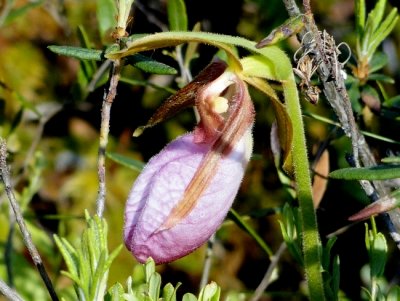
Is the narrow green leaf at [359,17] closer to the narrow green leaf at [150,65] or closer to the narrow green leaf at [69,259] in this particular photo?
the narrow green leaf at [150,65]

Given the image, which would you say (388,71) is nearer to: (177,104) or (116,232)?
(116,232)

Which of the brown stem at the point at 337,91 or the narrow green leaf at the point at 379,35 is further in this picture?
the narrow green leaf at the point at 379,35

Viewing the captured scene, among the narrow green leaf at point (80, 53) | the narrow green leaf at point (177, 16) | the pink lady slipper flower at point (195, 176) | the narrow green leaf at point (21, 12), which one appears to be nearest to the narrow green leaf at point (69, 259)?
the pink lady slipper flower at point (195, 176)

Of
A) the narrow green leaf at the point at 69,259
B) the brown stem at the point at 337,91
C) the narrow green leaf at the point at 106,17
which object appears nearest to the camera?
the narrow green leaf at the point at 69,259

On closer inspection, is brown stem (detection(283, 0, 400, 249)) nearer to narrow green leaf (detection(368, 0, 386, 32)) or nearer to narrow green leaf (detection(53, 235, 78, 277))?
narrow green leaf (detection(368, 0, 386, 32))

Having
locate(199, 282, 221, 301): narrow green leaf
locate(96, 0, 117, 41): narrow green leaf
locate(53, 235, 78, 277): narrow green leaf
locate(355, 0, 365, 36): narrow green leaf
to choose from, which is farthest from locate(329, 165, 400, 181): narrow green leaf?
locate(96, 0, 117, 41): narrow green leaf

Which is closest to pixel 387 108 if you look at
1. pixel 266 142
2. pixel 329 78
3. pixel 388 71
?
pixel 329 78
